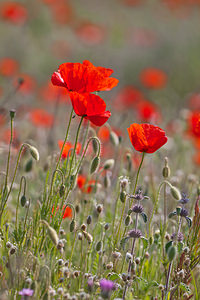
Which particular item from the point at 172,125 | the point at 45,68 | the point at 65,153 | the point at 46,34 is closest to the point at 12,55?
the point at 45,68

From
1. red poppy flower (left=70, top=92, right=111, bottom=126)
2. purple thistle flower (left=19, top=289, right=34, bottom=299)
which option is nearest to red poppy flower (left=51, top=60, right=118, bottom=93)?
red poppy flower (left=70, top=92, right=111, bottom=126)

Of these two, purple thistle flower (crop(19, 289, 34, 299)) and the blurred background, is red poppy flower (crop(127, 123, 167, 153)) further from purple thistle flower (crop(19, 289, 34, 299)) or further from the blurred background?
the blurred background

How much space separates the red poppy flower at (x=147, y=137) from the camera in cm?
211

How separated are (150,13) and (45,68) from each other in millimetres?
8658

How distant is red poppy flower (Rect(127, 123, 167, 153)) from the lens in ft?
6.93

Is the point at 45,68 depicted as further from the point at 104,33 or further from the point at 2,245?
the point at 2,245

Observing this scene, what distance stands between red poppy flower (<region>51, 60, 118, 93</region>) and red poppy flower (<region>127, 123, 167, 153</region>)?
0.80ft

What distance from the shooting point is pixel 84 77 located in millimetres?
2146

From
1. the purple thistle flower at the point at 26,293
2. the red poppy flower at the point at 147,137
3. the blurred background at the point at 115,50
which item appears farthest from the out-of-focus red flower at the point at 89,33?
the purple thistle flower at the point at 26,293

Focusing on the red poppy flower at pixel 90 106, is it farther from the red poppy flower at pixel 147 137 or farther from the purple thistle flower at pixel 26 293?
the purple thistle flower at pixel 26 293

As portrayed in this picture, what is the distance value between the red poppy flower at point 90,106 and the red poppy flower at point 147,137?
157mm

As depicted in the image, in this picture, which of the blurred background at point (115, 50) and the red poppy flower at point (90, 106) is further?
the blurred background at point (115, 50)

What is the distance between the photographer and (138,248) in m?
2.57

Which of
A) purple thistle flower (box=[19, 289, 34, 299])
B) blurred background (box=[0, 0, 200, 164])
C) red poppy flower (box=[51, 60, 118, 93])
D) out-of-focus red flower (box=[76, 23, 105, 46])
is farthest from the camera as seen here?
out-of-focus red flower (box=[76, 23, 105, 46])
